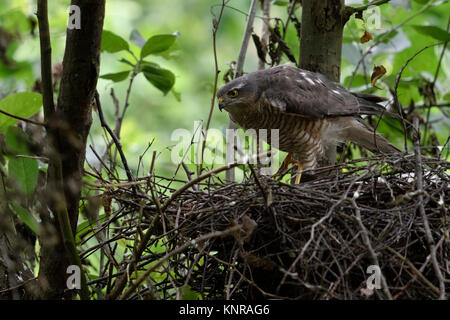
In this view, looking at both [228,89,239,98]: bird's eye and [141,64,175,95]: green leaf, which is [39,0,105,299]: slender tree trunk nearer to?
[141,64,175,95]: green leaf

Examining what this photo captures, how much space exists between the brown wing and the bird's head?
103 mm

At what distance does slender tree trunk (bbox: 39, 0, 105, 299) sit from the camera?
192cm

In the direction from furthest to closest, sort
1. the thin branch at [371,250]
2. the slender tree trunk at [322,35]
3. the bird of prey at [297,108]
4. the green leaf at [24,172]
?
the bird of prey at [297,108] → the slender tree trunk at [322,35] → the green leaf at [24,172] → the thin branch at [371,250]

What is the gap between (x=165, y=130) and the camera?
8.82 metres

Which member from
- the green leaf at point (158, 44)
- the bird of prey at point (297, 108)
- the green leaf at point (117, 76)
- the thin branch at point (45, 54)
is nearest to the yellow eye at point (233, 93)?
the bird of prey at point (297, 108)

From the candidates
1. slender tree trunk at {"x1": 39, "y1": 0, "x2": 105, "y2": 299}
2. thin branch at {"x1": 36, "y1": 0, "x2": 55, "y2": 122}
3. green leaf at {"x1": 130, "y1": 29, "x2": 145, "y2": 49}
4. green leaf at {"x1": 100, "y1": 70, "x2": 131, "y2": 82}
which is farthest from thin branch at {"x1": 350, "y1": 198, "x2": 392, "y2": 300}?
green leaf at {"x1": 130, "y1": 29, "x2": 145, "y2": 49}

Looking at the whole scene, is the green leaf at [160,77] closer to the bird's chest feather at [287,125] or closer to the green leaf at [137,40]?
the green leaf at [137,40]

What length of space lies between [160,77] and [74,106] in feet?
5.79

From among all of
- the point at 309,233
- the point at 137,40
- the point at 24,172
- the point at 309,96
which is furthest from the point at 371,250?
the point at 137,40

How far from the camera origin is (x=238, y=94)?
3945 mm

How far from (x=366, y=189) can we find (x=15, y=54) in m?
3.42

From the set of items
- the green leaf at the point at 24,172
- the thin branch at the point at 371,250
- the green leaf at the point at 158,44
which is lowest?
the thin branch at the point at 371,250

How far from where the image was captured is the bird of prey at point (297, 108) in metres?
3.90
